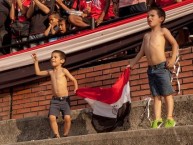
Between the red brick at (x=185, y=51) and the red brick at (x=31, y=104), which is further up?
the red brick at (x=185, y=51)

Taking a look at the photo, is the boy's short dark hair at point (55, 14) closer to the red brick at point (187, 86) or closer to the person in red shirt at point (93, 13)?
the person in red shirt at point (93, 13)

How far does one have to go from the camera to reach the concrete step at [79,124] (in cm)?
739

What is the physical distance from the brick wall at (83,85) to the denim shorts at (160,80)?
0.99m

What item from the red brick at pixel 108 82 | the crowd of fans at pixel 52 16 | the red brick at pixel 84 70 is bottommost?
the red brick at pixel 108 82

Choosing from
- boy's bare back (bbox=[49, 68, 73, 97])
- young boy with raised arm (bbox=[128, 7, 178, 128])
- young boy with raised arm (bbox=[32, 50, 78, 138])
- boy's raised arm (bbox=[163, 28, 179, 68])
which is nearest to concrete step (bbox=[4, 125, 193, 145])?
young boy with raised arm (bbox=[128, 7, 178, 128])

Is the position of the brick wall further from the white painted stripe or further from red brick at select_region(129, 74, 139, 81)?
the white painted stripe

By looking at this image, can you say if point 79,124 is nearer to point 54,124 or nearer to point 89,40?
point 54,124

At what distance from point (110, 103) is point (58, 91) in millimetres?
789

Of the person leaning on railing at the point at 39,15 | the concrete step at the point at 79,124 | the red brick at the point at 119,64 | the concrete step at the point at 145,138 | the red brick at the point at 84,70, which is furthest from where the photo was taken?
the person leaning on railing at the point at 39,15

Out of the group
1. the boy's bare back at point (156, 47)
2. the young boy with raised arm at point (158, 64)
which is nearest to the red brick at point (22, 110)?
the young boy with raised arm at point (158, 64)

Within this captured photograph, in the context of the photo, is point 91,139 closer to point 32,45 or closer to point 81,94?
point 81,94

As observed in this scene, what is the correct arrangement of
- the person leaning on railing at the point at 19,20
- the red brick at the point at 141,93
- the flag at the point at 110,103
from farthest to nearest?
the person leaning on railing at the point at 19,20, the red brick at the point at 141,93, the flag at the point at 110,103

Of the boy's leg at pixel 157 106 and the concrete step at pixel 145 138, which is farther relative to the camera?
the boy's leg at pixel 157 106

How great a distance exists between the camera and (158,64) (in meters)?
7.10
